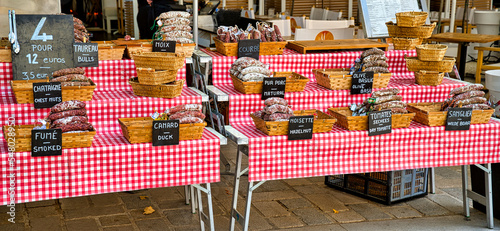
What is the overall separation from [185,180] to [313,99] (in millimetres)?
1368

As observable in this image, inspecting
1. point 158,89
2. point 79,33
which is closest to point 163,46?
point 158,89

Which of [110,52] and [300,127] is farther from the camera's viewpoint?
[110,52]

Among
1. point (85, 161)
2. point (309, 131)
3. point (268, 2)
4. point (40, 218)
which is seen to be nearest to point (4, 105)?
point (85, 161)

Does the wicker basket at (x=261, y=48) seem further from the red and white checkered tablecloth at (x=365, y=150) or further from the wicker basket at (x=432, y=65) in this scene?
the wicker basket at (x=432, y=65)

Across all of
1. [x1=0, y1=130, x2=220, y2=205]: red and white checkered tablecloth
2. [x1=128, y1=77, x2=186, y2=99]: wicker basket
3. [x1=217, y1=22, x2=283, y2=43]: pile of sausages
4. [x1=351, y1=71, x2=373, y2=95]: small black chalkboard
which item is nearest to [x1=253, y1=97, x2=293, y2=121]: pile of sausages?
[x1=0, y1=130, x2=220, y2=205]: red and white checkered tablecloth

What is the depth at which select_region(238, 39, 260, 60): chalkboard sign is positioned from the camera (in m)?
4.69

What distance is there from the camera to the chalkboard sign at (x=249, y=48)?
4691mm

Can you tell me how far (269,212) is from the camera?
15.5ft

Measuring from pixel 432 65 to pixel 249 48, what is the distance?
5.17 ft

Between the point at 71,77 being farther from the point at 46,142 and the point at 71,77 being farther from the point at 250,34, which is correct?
the point at 250,34

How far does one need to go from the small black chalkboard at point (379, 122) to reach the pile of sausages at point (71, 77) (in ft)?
6.49

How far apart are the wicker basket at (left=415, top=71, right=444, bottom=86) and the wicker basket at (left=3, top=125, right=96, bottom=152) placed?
2.84 meters

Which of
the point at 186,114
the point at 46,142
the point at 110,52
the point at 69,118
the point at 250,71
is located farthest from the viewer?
the point at 110,52

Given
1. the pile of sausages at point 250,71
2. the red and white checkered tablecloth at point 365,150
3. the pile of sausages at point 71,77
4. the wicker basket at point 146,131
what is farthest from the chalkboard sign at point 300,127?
the pile of sausages at point 71,77
